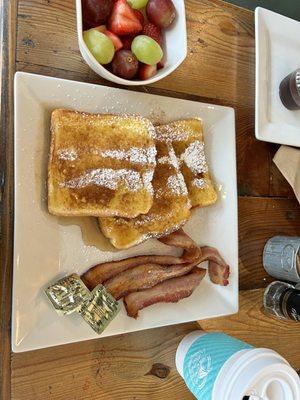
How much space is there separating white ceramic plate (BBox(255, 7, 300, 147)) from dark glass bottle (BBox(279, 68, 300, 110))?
15mm

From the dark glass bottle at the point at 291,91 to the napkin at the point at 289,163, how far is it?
0.43 feet

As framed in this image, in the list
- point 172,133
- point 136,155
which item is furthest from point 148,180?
point 172,133

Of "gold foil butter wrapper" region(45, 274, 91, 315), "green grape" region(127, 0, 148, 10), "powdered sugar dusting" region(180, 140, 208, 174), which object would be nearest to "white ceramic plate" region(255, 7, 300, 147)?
"powdered sugar dusting" region(180, 140, 208, 174)

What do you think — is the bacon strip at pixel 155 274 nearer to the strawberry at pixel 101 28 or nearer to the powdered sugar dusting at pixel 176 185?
the powdered sugar dusting at pixel 176 185

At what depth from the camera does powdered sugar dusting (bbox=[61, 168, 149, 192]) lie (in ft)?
3.34

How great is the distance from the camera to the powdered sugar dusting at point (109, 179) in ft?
3.34

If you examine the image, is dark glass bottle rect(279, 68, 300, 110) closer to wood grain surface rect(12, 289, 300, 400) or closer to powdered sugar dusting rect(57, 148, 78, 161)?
wood grain surface rect(12, 289, 300, 400)

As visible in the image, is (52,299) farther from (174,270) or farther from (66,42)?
(66,42)

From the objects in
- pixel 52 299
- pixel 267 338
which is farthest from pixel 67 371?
pixel 267 338

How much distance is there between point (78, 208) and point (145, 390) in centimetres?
53

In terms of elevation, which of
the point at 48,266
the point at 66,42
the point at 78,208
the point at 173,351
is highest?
the point at 66,42

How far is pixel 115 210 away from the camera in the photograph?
41.1 inches

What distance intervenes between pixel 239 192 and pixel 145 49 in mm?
524

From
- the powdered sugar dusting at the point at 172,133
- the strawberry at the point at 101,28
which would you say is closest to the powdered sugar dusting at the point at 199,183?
the powdered sugar dusting at the point at 172,133
